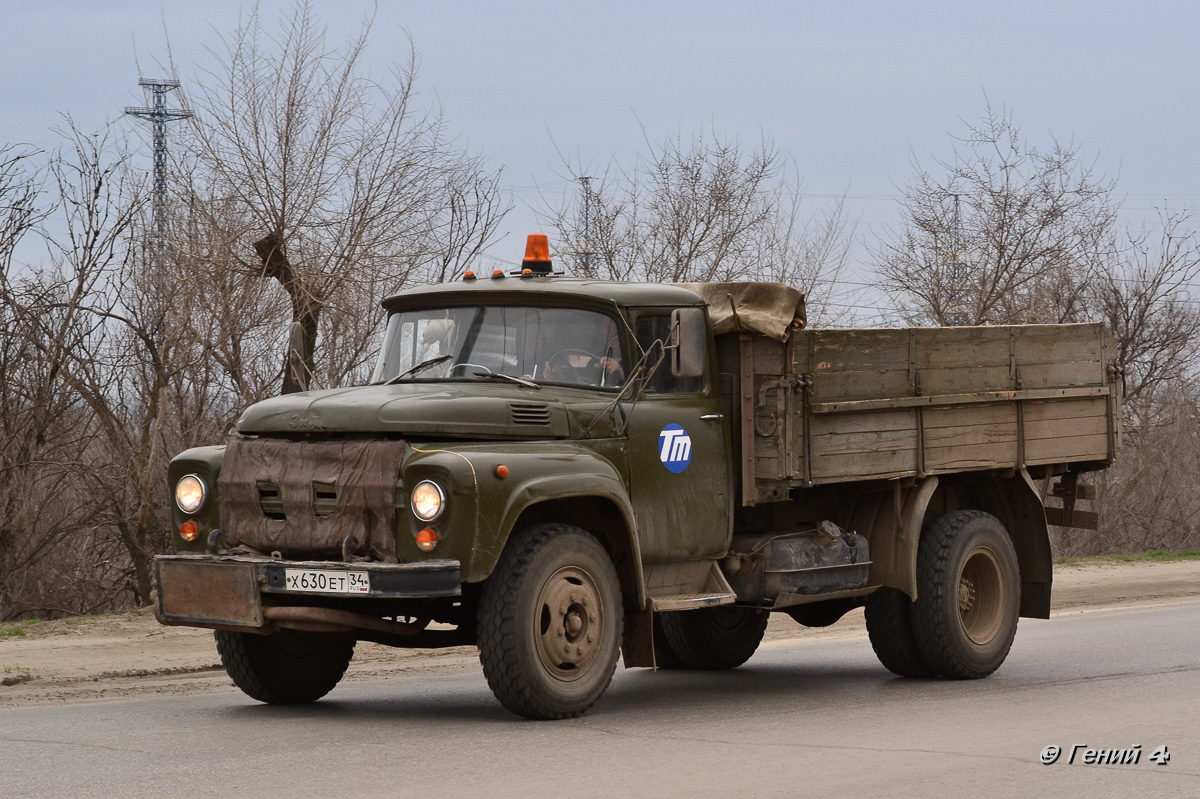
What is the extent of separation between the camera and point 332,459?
25.5 ft

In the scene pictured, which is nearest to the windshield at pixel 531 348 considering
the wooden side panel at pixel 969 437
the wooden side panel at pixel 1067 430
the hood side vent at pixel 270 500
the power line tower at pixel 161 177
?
the hood side vent at pixel 270 500

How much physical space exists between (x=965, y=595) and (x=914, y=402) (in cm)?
159

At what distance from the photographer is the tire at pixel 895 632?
10.4m

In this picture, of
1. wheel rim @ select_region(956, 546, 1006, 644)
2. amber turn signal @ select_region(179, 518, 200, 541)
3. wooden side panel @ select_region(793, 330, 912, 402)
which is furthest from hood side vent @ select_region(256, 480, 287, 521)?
wheel rim @ select_region(956, 546, 1006, 644)

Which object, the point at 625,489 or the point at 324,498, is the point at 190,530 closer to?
the point at 324,498

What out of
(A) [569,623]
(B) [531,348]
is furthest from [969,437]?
(A) [569,623]

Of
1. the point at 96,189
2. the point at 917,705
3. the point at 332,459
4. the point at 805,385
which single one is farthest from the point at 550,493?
the point at 96,189

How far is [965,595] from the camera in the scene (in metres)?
10.7

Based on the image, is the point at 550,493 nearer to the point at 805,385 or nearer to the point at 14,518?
the point at 805,385

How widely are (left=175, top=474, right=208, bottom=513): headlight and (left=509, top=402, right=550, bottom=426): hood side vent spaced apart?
172 cm

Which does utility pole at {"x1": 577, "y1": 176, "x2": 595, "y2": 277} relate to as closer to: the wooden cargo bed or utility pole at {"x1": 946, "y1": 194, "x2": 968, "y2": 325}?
utility pole at {"x1": 946, "y1": 194, "x2": 968, "y2": 325}

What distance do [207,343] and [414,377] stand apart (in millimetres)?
8682

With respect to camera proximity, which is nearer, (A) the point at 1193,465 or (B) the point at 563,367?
(B) the point at 563,367

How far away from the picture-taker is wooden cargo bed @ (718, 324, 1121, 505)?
30.6ft
